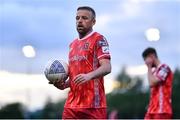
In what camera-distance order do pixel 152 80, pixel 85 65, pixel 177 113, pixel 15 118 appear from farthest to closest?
pixel 177 113 < pixel 15 118 < pixel 152 80 < pixel 85 65

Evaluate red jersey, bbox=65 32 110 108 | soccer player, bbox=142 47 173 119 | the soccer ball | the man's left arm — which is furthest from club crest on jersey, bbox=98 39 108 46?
soccer player, bbox=142 47 173 119

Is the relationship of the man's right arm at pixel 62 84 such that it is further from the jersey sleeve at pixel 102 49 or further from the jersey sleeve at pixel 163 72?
the jersey sleeve at pixel 163 72

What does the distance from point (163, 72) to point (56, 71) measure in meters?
4.00

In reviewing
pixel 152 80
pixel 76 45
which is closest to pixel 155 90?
pixel 152 80

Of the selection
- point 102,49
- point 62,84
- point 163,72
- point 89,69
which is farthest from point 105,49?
point 163,72

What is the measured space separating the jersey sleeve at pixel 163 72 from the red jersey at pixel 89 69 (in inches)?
153

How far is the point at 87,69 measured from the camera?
7.21 meters

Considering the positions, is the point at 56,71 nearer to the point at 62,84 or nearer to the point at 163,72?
the point at 62,84

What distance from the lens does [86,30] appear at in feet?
23.9

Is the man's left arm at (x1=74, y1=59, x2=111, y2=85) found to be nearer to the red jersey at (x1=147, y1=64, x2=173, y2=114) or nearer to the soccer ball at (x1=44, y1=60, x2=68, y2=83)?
the soccer ball at (x1=44, y1=60, x2=68, y2=83)

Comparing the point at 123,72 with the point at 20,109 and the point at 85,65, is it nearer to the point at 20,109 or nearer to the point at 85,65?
the point at 20,109

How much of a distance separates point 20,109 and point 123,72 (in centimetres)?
877

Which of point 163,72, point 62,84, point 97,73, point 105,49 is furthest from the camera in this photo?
point 163,72

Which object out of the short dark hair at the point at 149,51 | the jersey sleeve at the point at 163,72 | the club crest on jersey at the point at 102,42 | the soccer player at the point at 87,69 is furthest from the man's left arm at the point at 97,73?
the short dark hair at the point at 149,51
